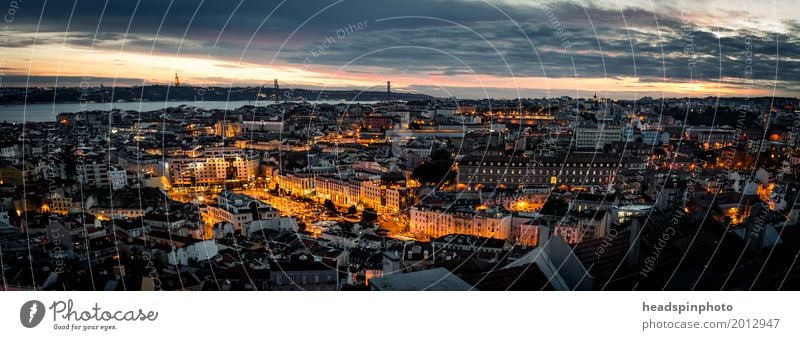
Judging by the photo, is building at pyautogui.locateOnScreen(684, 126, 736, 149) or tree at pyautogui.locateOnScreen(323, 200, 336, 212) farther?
building at pyautogui.locateOnScreen(684, 126, 736, 149)

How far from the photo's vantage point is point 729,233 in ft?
10.6

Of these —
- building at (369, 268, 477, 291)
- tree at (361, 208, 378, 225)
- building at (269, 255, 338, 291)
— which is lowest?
tree at (361, 208, 378, 225)

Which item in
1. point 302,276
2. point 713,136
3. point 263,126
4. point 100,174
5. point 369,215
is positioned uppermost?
point 713,136

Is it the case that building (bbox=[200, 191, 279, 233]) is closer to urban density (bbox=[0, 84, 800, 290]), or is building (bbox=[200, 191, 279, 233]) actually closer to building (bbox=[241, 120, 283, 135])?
urban density (bbox=[0, 84, 800, 290])

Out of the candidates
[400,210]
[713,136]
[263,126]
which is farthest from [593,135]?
[263,126]

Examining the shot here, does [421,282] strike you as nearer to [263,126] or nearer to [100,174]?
[100,174]

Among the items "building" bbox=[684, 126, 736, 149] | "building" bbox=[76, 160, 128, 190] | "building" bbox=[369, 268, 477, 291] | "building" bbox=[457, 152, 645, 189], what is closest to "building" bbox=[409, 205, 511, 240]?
"building" bbox=[457, 152, 645, 189]

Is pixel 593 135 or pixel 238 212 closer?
pixel 238 212

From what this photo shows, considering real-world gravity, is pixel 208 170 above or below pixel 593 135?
below

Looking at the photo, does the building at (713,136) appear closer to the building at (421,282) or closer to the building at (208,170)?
the building at (208,170)

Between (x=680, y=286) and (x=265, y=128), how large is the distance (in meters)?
19.9

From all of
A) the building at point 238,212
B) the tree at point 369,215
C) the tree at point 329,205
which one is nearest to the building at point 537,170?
the tree at point 369,215

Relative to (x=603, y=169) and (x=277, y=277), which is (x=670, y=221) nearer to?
(x=277, y=277)
